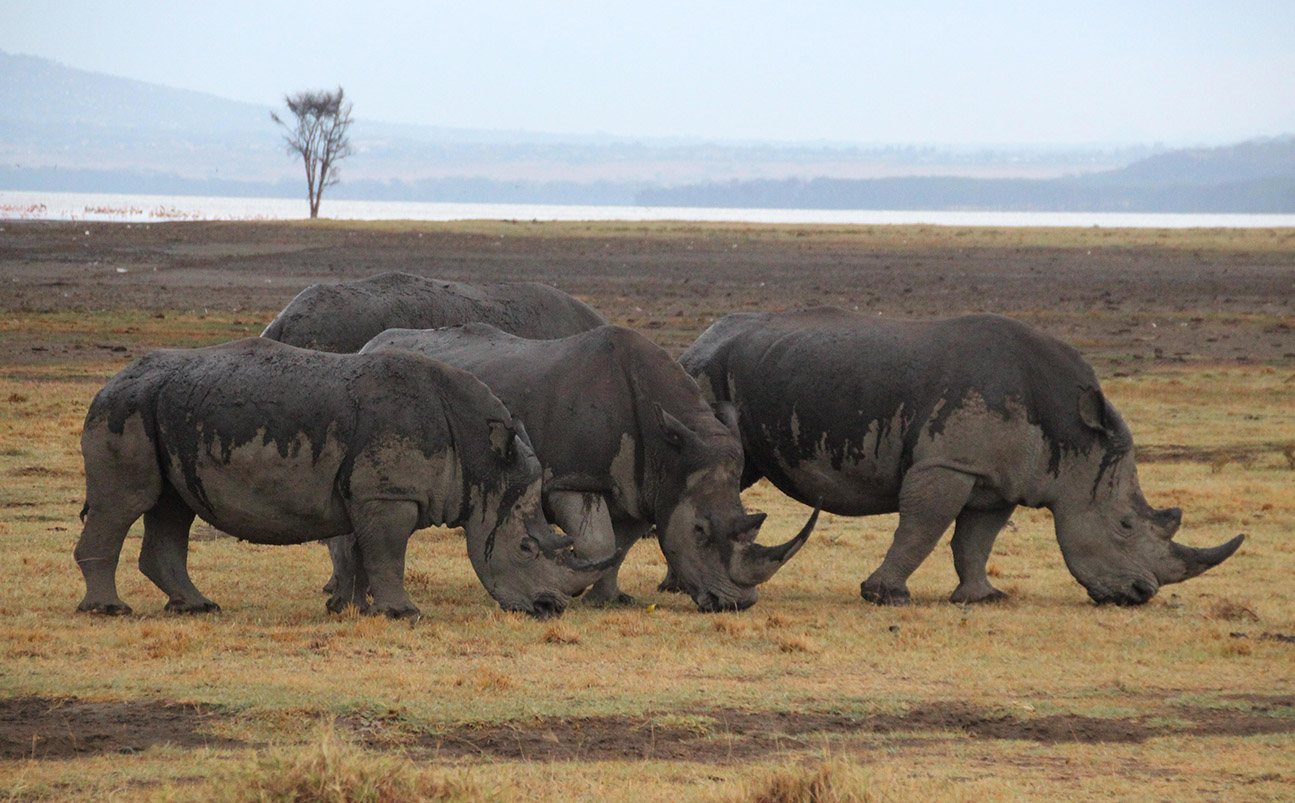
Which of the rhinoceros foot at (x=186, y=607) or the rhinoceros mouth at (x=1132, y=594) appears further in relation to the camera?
the rhinoceros mouth at (x=1132, y=594)

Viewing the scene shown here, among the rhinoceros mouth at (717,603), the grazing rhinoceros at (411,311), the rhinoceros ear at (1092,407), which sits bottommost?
the rhinoceros mouth at (717,603)

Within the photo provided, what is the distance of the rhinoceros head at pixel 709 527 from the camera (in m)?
11.4

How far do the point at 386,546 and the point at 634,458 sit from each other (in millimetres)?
2020

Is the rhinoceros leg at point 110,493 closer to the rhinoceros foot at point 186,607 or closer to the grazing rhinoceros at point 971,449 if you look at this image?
the rhinoceros foot at point 186,607

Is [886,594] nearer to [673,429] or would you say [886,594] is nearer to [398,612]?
[673,429]

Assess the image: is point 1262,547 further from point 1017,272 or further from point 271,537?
point 1017,272

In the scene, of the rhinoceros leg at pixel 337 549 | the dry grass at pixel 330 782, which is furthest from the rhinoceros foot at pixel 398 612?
the dry grass at pixel 330 782

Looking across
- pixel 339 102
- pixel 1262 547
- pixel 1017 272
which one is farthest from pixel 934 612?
pixel 339 102

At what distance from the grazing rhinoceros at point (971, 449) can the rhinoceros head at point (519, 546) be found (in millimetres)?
2343

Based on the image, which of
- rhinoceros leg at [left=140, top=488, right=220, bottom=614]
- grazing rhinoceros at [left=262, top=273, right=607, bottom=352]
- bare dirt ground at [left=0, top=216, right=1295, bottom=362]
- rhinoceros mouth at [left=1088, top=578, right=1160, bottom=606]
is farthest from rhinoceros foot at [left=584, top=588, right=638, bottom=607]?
bare dirt ground at [left=0, top=216, right=1295, bottom=362]

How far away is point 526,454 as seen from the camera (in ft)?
36.3

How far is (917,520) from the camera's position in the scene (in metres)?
12.0

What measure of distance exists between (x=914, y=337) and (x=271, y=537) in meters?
5.13

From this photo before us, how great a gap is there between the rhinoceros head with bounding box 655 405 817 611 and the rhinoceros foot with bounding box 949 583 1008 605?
175cm
